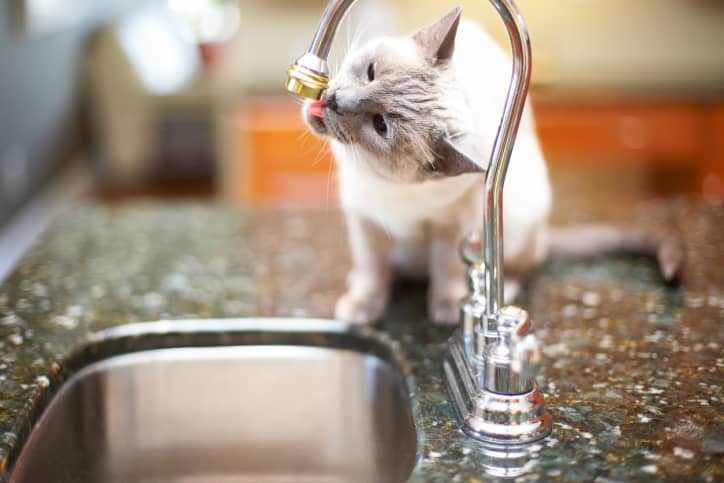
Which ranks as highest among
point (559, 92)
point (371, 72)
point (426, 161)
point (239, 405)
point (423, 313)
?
point (559, 92)

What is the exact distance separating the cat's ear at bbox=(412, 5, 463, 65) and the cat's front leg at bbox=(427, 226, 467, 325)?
28 centimetres

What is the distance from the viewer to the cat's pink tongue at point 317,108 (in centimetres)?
109

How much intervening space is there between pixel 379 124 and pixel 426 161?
81 mm

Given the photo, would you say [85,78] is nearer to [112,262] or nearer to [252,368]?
[112,262]

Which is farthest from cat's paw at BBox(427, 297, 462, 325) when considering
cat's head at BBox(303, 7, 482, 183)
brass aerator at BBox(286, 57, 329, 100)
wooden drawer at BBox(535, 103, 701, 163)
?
wooden drawer at BBox(535, 103, 701, 163)

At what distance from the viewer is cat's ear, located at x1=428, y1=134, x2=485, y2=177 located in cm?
100

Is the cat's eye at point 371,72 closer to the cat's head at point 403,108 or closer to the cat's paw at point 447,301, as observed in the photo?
the cat's head at point 403,108

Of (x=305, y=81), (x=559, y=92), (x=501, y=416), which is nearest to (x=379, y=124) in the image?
(x=305, y=81)

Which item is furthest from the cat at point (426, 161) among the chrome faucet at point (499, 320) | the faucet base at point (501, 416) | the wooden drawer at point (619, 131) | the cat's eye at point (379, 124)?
the wooden drawer at point (619, 131)

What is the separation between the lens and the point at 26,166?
3.83m

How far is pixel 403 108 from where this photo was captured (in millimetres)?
1070

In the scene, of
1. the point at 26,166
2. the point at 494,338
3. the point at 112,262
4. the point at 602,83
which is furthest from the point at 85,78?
the point at 494,338

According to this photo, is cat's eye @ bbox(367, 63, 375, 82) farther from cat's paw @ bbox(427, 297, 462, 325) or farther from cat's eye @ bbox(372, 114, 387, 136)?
cat's paw @ bbox(427, 297, 462, 325)

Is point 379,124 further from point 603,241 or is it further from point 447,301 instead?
point 603,241
